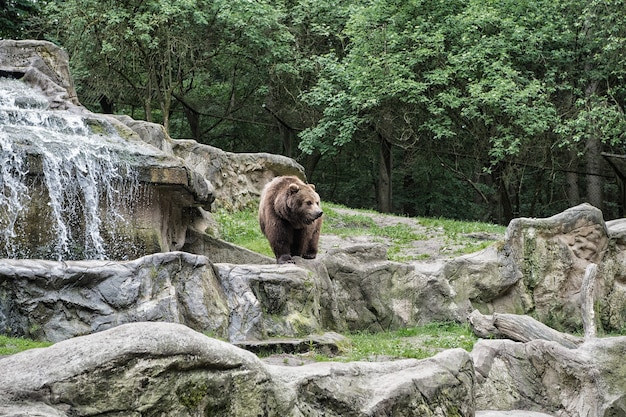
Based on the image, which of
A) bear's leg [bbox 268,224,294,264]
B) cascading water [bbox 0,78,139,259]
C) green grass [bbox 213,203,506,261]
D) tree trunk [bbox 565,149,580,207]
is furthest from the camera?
tree trunk [bbox 565,149,580,207]

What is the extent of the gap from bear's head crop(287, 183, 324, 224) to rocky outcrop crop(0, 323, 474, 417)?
18.0ft

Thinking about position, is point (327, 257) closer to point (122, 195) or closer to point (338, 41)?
point (122, 195)

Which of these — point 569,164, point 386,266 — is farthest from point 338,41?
point 386,266

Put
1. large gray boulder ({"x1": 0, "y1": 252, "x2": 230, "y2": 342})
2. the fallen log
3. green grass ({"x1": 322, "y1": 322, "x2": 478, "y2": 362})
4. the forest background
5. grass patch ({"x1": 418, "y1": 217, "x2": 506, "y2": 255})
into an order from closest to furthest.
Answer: large gray boulder ({"x1": 0, "y1": 252, "x2": 230, "y2": 342}) < green grass ({"x1": 322, "y1": 322, "x2": 478, "y2": 362}) < the fallen log < grass patch ({"x1": 418, "y1": 217, "x2": 506, "y2": 255}) < the forest background

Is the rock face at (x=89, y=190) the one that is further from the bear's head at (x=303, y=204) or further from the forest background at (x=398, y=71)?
the forest background at (x=398, y=71)

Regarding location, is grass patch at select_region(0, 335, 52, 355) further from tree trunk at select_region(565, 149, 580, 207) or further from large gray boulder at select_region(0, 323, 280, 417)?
tree trunk at select_region(565, 149, 580, 207)

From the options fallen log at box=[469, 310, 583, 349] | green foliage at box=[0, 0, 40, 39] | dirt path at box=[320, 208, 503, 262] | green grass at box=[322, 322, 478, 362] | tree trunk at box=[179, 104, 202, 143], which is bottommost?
green grass at box=[322, 322, 478, 362]

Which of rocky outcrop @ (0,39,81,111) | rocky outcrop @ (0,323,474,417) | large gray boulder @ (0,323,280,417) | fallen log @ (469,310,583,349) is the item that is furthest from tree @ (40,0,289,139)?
large gray boulder @ (0,323,280,417)

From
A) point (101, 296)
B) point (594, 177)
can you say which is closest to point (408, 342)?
point (101, 296)

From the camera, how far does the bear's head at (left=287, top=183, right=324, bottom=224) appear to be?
Answer: 1109cm

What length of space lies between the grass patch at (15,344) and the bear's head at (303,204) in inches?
169

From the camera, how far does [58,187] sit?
11.4 meters

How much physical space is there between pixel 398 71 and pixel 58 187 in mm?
13014

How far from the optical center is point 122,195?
12031mm
